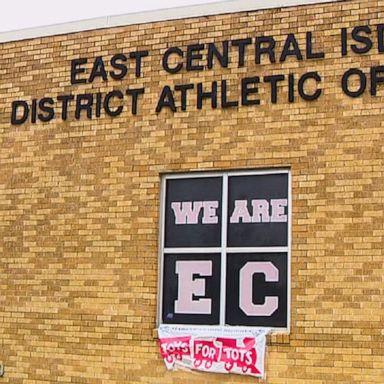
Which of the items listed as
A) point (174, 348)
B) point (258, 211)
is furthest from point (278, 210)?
point (174, 348)

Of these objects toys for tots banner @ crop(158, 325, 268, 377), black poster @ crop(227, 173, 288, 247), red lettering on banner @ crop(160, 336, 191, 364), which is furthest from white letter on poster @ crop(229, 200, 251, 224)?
red lettering on banner @ crop(160, 336, 191, 364)

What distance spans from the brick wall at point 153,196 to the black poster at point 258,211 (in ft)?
0.54

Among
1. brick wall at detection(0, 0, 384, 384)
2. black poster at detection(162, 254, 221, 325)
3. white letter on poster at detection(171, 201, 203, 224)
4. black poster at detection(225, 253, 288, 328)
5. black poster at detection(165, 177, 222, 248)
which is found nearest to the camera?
brick wall at detection(0, 0, 384, 384)

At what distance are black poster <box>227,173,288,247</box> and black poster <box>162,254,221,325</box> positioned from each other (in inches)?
16.8

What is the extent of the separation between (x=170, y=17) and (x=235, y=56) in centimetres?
105

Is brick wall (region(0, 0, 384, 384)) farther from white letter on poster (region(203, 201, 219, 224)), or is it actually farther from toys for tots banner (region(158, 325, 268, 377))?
white letter on poster (region(203, 201, 219, 224))

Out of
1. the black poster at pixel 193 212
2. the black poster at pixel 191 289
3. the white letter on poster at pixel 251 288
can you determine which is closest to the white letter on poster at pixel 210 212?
the black poster at pixel 193 212

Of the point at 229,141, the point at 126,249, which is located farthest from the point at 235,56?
the point at 126,249

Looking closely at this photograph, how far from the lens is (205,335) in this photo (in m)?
9.48

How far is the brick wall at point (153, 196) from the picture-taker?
9.05 metres

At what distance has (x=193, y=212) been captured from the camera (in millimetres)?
9883

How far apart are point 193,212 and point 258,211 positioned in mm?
811

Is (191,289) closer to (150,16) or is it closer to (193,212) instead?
(193,212)

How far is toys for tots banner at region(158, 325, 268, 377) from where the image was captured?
9227mm
